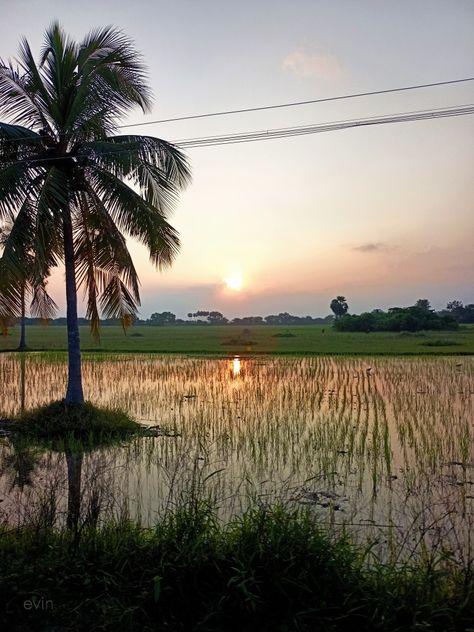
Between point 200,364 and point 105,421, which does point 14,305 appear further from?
point 200,364

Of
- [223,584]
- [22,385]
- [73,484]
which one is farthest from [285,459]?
[22,385]

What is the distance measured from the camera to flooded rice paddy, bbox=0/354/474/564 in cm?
440

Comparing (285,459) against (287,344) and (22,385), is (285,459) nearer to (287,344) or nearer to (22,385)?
(22,385)

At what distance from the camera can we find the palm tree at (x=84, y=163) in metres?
7.87

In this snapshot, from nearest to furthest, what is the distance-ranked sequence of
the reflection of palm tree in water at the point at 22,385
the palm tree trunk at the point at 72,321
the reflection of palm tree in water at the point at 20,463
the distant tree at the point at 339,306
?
1. the reflection of palm tree in water at the point at 20,463
2. the palm tree trunk at the point at 72,321
3. the reflection of palm tree in water at the point at 22,385
4. the distant tree at the point at 339,306

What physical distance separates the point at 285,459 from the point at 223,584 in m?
3.39

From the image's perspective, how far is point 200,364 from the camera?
20578 mm

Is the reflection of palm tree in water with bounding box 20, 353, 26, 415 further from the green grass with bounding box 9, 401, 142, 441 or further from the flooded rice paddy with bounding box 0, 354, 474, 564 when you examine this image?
A: the green grass with bounding box 9, 401, 142, 441

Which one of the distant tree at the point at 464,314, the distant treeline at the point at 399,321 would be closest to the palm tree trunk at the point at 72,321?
the distant treeline at the point at 399,321

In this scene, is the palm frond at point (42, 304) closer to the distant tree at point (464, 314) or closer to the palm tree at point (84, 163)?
the palm tree at point (84, 163)

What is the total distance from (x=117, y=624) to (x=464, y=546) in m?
2.77

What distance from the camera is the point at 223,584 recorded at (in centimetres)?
309

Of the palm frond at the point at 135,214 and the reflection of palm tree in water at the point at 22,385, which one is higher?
the palm frond at the point at 135,214

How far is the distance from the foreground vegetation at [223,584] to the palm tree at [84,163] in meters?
5.41
